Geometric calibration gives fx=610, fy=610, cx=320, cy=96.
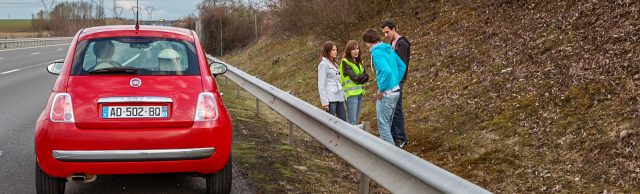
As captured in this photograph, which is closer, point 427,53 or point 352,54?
point 352,54

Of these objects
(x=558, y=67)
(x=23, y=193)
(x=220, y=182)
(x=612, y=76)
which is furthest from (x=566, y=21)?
(x=23, y=193)

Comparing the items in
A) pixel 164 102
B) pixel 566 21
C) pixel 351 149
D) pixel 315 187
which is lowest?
pixel 315 187

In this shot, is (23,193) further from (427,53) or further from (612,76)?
(427,53)

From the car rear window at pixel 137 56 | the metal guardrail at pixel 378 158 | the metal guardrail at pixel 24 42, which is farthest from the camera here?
the metal guardrail at pixel 24 42

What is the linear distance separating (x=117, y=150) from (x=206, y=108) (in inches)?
29.0

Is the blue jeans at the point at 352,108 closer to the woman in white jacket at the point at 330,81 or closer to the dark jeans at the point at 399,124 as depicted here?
the woman in white jacket at the point at 330,81

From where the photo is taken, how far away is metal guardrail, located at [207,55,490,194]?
3379mm

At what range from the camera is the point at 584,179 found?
208 inches

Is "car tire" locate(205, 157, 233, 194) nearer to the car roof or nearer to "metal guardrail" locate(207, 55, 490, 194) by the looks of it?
"metal guardrail" locate(207, 55, 490, 194)

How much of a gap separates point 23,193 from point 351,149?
9.24 ft

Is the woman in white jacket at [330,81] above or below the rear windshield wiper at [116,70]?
below

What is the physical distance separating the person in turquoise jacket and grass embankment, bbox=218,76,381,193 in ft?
2.40

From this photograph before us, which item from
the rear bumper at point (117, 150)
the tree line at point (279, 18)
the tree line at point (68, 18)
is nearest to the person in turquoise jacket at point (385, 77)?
the rear bumper at point (117, 150)

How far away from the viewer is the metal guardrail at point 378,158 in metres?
3.38
